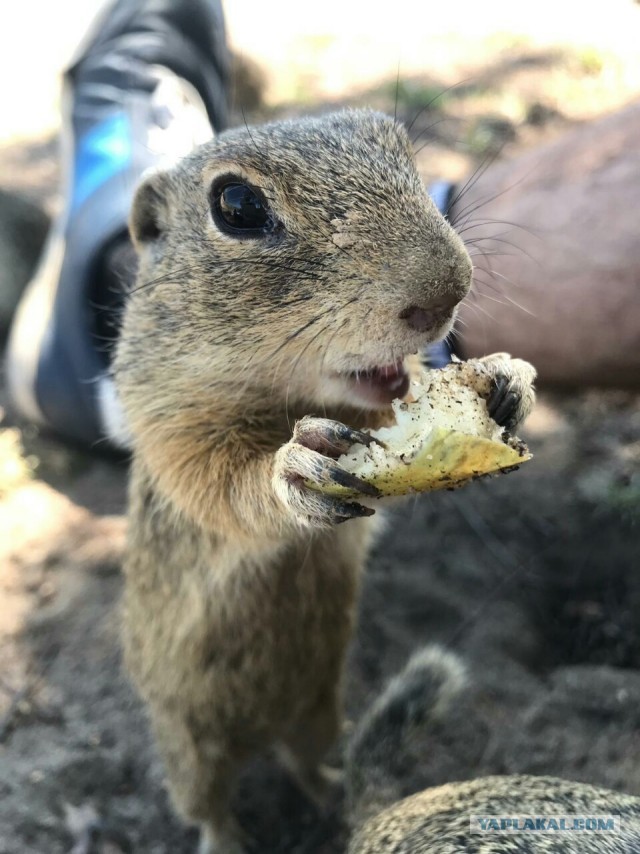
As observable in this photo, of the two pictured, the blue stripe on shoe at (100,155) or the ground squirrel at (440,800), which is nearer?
the ground squirrel at (440,800)

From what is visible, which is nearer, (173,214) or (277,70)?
(173,214)

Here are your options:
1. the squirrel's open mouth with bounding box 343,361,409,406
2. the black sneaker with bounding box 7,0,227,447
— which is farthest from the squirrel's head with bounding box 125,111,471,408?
the black sneaker with bounding box 7,0,227,447

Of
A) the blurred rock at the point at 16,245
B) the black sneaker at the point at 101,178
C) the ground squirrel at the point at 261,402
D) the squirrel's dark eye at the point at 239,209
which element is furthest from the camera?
the blurred rock at the point at 16,245

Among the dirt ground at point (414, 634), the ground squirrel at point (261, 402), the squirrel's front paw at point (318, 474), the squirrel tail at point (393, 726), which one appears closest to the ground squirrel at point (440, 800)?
the squirrel tail at point (393, 726)

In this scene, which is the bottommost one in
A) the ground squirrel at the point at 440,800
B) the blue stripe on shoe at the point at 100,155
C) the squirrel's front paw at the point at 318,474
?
the ground squirrel at the point at 440,800

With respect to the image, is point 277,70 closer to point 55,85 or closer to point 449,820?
point 55,85

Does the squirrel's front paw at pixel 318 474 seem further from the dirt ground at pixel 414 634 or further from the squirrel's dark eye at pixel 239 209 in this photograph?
the dirt ground at pixel 414 634

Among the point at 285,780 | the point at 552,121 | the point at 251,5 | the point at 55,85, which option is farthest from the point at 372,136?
the point at 251,5
